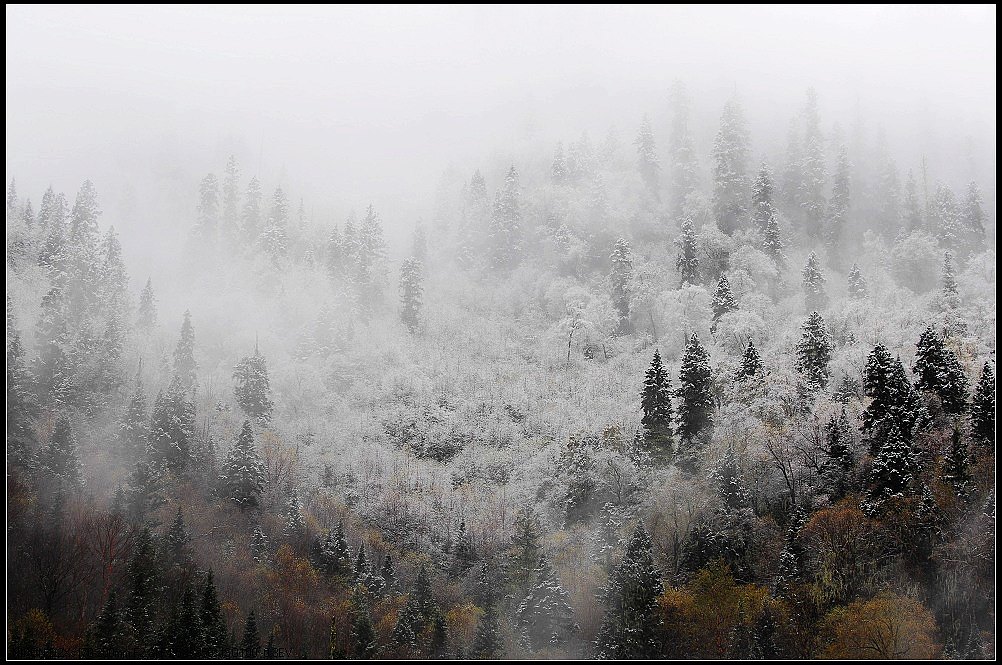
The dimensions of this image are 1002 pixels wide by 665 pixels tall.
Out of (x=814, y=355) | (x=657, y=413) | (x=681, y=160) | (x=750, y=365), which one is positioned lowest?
(x=657, y=413)

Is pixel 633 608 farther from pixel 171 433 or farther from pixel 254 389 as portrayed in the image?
pixel 254 389

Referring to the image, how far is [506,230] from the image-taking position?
11781 centimetres

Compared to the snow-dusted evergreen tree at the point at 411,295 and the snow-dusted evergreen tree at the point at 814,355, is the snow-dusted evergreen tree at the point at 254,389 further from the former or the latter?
the snow-dusted evergreen tree at the point at 814,355

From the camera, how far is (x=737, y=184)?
112m

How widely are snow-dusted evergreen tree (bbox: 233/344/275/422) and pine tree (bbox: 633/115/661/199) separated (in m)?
67.4

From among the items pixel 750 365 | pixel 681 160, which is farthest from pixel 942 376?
pixel 681 160

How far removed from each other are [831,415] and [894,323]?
875 inches

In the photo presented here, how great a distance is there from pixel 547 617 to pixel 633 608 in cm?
814

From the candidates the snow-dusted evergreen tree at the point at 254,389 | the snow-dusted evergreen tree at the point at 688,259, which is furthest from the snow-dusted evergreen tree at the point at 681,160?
the snow-dusted evergreen tree at the point at 254,389

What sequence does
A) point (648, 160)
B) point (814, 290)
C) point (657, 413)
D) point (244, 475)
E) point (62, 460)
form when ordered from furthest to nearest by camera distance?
point (648, 160) < point (814, 290) < point (244, 475) < point (62, 460) < point (657, 413)

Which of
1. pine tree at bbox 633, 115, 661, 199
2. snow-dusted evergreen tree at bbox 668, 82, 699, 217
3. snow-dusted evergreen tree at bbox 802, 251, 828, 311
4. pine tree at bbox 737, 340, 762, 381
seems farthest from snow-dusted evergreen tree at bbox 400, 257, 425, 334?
snow-dusted evergreen tree at bbox 802, 251, 828, 311

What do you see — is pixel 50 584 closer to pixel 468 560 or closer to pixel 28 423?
pixel 28 423

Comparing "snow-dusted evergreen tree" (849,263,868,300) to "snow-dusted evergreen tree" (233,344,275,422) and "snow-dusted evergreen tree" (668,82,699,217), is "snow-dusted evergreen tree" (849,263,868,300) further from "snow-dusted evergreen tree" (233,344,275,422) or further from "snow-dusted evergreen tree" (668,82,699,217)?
"snow-dusted evergreen tree" (233,344,275,422)

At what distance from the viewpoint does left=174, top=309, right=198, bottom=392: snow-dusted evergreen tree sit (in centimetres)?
9000
